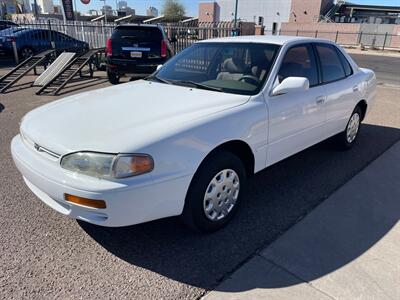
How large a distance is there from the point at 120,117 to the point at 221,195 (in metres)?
1.08

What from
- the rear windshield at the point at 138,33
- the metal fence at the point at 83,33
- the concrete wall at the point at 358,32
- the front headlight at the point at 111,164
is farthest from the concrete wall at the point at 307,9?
the front headlight at the point at 111,164

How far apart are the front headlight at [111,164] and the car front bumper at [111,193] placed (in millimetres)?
43

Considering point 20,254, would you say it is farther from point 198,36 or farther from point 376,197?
point 198,36

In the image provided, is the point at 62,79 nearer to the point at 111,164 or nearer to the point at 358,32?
the point at 111,164

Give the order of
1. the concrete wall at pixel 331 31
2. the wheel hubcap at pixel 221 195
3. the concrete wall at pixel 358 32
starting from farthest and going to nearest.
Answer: the concrete wall at pixel 331 31
the concrete wall at pixel 358 32
the wheel hubcap at pixel 221 195

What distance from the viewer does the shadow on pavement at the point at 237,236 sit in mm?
2648

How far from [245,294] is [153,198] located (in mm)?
911

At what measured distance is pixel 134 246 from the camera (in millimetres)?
2869

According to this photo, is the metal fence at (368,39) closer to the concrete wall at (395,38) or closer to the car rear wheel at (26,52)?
the concrete wall at (395,38)

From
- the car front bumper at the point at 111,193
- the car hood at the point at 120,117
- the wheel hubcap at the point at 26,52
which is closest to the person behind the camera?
the car front bumper at the point at 111,193

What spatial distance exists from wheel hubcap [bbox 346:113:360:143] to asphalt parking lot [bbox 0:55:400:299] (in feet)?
3.45

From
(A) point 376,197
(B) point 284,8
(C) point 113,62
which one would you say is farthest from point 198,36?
(B) point 284,8

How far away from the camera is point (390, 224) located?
330cm

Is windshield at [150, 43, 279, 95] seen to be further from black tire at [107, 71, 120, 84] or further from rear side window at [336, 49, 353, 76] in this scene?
black tire at [107, 71, 120, 84]
